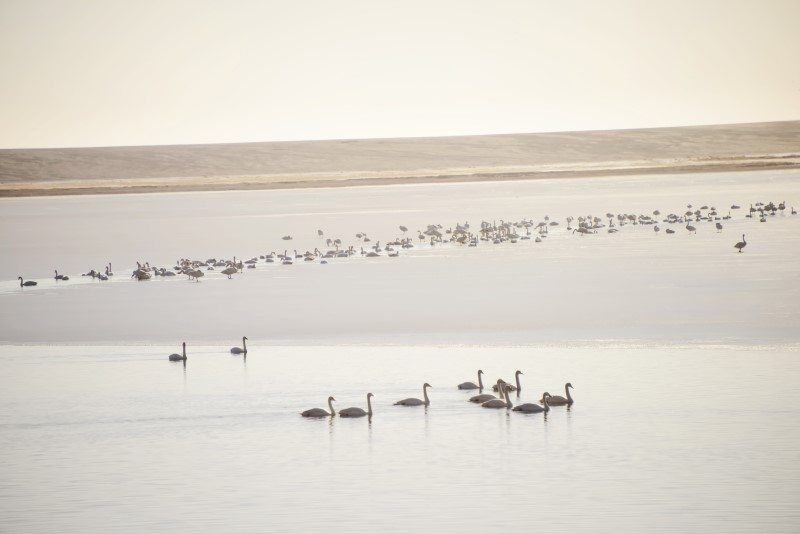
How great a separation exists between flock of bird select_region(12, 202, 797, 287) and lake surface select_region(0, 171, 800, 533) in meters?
0.97

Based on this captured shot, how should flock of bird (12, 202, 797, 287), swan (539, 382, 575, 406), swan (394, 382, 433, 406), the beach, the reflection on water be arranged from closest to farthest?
1. the reflection on water
2. swan (539, 382, 575, 406)
3. swan (394, 382, 433, 406)
4. flock of bird (12, 202, 797, 287)
5. the beach

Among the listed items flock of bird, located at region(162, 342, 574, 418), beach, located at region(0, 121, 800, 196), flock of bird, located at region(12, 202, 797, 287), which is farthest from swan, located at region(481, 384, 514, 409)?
beach, located at region(0, 121, 800, 196)

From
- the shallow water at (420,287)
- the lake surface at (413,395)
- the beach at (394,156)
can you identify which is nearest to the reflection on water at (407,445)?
the lake surface at (413,395)

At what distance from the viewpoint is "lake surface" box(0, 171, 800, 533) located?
11305 mm

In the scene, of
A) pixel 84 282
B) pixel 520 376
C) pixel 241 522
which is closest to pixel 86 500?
pixel 241 522

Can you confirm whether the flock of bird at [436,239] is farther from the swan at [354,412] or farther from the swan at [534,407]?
the swan at [534,407]

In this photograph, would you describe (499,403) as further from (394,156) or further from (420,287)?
(394,156)

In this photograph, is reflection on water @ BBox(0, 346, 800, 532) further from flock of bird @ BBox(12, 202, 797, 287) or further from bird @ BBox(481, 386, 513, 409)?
flock of bird @ BBox(12, 202, 797, 287)

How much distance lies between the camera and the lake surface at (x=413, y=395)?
11.3 metres

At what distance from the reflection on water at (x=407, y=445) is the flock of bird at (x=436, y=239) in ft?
49.6

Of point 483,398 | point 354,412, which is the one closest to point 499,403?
point 483,398

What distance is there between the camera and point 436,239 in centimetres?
4253

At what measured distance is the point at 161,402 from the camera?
16.3 meters

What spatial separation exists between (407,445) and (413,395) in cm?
229
